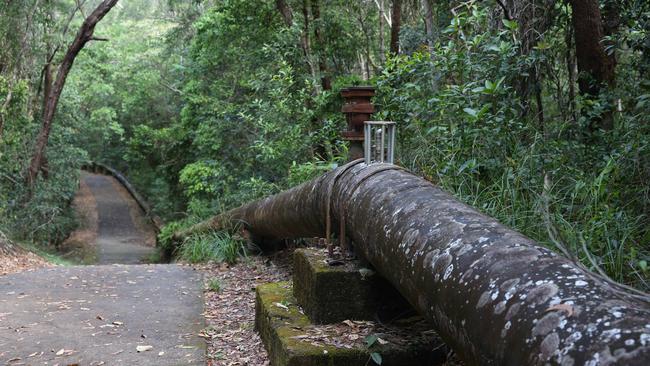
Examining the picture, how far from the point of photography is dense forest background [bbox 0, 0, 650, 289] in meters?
3.70

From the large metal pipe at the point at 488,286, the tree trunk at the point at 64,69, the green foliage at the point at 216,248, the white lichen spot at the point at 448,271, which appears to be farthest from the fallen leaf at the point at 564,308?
the tree trunk at the point at 64,69

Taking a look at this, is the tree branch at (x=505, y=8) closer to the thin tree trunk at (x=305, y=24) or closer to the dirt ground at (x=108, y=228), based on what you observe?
the thin tree trunk at (x=305, y=24)

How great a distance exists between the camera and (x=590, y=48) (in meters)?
5.06

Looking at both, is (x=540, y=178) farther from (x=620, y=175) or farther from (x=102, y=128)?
(x=102, y=128)

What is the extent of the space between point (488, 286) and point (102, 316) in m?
4.19

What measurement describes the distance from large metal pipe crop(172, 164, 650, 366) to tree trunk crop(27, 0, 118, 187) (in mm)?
12321

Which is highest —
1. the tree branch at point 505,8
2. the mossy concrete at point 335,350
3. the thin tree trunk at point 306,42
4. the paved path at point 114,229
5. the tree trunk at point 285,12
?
the tree trunk at point 285,12

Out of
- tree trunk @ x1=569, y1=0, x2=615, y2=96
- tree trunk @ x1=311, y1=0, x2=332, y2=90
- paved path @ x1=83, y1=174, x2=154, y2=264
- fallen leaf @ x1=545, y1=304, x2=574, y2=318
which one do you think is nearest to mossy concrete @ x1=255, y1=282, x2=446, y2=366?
fallen leaf @ x1=545, y1=304, x2=574, y2=318

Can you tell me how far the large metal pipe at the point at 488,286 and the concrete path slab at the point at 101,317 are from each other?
191 cm

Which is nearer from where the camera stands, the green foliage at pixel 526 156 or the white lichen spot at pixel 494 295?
the white lichen spot at pixel 494 295

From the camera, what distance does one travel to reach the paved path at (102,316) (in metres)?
4.08

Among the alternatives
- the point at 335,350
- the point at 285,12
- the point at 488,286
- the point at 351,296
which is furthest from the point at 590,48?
the point at 285,12

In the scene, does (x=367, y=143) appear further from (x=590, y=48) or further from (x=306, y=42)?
Result: (x=306, y=42)

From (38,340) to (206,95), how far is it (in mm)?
12168
